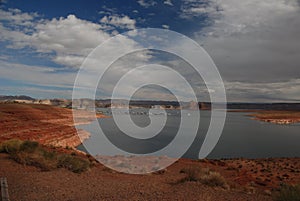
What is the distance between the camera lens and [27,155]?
13609mm

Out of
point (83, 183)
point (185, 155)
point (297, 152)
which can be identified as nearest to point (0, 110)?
point (185, 155)

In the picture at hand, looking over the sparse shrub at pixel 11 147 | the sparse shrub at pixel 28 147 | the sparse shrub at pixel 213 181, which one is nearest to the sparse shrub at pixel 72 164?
the sparse shrub at pixel 28 147

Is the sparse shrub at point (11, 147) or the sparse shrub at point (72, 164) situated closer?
the sparse shrub at point (72, 164)

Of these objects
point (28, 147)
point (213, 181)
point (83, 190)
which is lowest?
point (213, 181)

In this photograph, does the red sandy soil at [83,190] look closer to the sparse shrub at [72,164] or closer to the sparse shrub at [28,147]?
the sparse shrub at [72,164]

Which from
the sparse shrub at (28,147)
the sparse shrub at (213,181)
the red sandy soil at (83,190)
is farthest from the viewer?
the sparse shrub at (28,147)

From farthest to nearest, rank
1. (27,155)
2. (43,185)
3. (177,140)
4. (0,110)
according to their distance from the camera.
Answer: (0,110), (177,140), (27,155), (43,185)

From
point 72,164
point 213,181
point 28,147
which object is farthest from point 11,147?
point 213,181

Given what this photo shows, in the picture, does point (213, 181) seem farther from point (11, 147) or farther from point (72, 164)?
point (11, 147)

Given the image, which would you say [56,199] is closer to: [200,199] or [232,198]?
[200,199]

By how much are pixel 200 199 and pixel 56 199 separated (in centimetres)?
448

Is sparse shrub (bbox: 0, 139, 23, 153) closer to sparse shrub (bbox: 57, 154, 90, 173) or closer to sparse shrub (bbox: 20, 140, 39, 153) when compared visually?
sparse shrub (bbox: 20, 140, 39, 153)

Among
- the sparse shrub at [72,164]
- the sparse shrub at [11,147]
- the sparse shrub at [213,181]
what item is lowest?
the sparse shrub at [213,181]

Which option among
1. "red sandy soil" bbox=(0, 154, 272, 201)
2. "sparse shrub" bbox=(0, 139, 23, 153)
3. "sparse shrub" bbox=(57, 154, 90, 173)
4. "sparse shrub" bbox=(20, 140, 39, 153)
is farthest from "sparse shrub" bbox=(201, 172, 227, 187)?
"sparse shrub" bbox=(0, 139, 23, 153)
